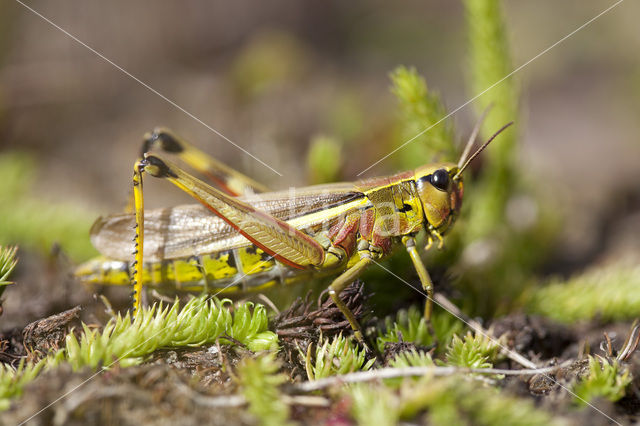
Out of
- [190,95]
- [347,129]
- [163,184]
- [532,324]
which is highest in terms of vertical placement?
[190,95]

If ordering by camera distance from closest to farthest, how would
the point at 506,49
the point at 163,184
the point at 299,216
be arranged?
1. the point at 299,216
2. the point at 506,49
3. the point at 163,184

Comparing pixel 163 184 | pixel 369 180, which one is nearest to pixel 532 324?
pixel 369 180

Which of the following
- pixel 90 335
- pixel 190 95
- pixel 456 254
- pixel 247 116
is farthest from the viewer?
pixel 190 95

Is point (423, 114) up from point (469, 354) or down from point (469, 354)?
up

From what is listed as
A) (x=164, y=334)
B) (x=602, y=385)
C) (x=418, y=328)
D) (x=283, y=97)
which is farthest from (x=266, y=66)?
(x=602, y=385)

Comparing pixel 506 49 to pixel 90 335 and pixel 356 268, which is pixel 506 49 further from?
pixel 90 335

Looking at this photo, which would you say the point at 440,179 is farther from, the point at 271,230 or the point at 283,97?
the point at 283,97

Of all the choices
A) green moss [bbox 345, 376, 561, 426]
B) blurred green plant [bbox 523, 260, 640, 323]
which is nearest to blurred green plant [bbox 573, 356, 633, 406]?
green moss [bbox 345, 376, 561, 426]
